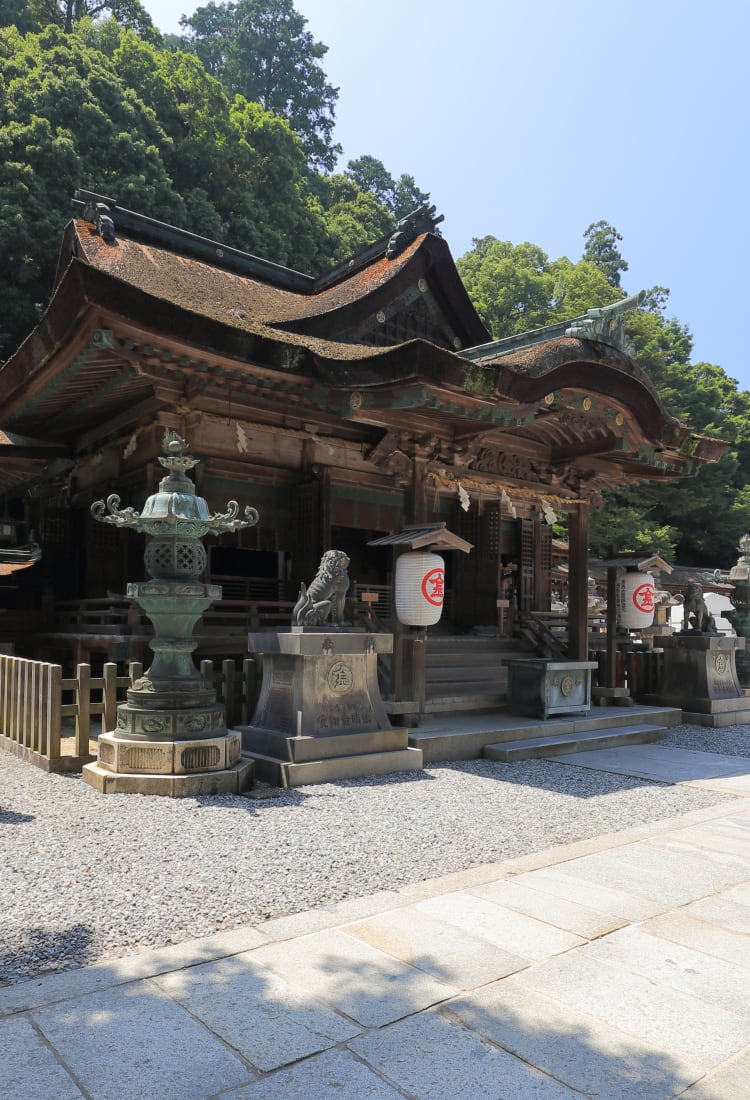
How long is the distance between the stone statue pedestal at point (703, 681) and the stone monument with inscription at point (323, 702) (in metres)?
6.10

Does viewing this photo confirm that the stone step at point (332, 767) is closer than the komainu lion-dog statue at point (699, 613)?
Yes

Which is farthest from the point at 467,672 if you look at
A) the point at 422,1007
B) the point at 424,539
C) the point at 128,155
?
the point at 128,155

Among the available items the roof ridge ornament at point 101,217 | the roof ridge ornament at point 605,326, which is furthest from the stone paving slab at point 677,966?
the roof ridge ornament at point 101,217

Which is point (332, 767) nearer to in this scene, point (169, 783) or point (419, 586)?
point (169, 783)

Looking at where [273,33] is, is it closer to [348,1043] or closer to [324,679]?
[324,679]

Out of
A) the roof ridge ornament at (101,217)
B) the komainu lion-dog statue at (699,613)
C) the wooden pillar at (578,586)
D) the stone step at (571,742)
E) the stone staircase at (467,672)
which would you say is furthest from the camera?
the roof ridge ornament at (101,217)

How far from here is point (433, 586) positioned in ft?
27.2

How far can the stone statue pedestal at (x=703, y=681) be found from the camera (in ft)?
36.3

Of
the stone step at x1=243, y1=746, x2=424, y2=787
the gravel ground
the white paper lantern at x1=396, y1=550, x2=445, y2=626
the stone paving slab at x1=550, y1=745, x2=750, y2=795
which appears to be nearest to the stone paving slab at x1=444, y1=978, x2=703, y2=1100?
the gravel ground

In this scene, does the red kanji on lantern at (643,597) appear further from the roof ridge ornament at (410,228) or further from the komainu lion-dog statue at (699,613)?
the roof ridge ornament at (410,228)

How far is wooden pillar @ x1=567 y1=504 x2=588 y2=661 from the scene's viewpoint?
11156mm

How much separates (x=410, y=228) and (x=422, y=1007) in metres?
13.7

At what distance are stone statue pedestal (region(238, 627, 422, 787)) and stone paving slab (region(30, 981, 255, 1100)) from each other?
11.6 ft

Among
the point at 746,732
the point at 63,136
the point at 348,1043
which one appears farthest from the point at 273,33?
the point at 348,1043
